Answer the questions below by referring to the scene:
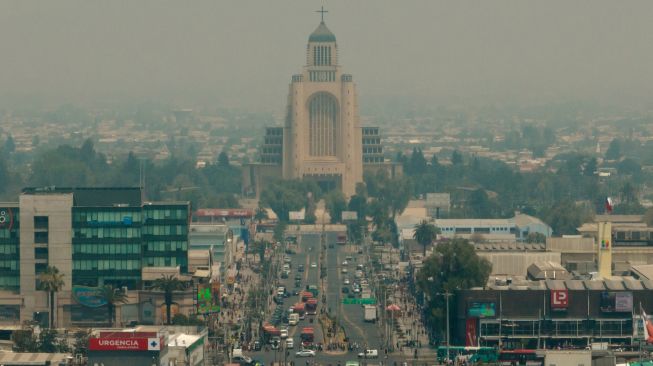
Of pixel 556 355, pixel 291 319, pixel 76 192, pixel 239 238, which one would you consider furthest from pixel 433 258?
pixel 239 238

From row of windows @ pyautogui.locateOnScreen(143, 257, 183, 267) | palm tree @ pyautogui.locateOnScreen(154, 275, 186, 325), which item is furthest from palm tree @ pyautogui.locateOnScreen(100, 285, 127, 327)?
row of windows @ pyautogui.locateOnScreen(143, 257, 183, 267)

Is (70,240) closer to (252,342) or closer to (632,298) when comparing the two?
(252,342)

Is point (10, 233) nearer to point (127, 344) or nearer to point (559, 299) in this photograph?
point (559, 299)

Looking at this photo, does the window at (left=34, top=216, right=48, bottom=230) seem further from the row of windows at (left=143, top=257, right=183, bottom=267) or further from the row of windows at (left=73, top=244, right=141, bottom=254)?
the row of windows at (left=143, top=257, right=183, bottom=267)

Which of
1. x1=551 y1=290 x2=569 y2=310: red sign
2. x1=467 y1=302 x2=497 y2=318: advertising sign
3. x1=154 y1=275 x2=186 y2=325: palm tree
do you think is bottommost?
x1=467 y1=302 x2=497 y2=318: advertising sign

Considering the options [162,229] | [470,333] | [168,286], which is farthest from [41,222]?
[470,333]

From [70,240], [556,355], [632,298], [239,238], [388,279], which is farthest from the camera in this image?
[239,238]

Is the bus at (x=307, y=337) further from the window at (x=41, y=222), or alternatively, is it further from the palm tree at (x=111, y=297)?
the window at (x=41, y=222)
